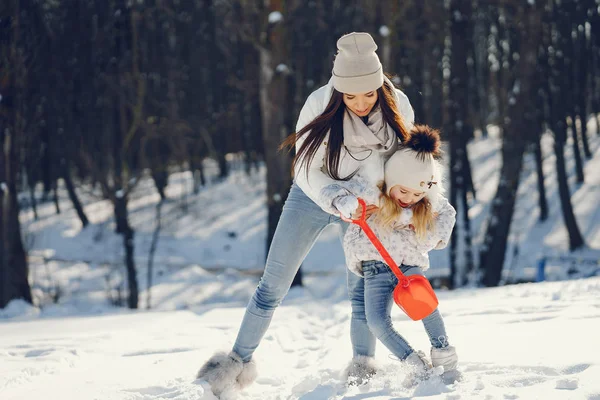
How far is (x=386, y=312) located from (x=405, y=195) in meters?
0.53

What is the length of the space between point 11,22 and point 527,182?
17295 millimetres

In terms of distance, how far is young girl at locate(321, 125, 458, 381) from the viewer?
2869mm

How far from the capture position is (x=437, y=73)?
2194 cm

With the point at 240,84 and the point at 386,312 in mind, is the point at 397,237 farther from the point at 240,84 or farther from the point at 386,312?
the point at 240,84

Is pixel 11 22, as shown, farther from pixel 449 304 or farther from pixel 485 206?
pixel 485 206

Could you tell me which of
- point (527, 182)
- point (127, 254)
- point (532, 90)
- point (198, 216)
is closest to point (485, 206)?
point (527, 182)

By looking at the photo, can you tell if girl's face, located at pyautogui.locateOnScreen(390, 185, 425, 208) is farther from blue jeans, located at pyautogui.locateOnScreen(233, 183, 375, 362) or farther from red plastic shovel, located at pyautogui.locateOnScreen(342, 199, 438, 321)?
blue jeans, located at pyautogui.locateOnScreen(233, 183, 375, 362)

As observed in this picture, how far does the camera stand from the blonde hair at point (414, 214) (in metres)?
2.90

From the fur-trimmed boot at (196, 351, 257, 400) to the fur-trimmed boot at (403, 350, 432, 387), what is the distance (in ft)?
2.62

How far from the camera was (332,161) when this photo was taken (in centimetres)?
296

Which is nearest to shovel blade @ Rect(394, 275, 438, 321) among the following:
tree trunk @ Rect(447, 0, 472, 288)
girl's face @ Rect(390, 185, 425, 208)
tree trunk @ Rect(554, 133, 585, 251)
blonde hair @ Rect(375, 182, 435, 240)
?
blonde hair @ Rect(375, 182, 435, 240)

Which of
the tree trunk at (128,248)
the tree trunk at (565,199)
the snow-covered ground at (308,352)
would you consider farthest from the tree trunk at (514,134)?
the tree trunk at (565,199)

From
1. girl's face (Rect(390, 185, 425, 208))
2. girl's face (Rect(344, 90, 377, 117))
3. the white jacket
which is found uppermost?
girl's face (Rect(344, 90, 377, 117))

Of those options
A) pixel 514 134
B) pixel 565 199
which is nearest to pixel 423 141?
pixel 514 134
